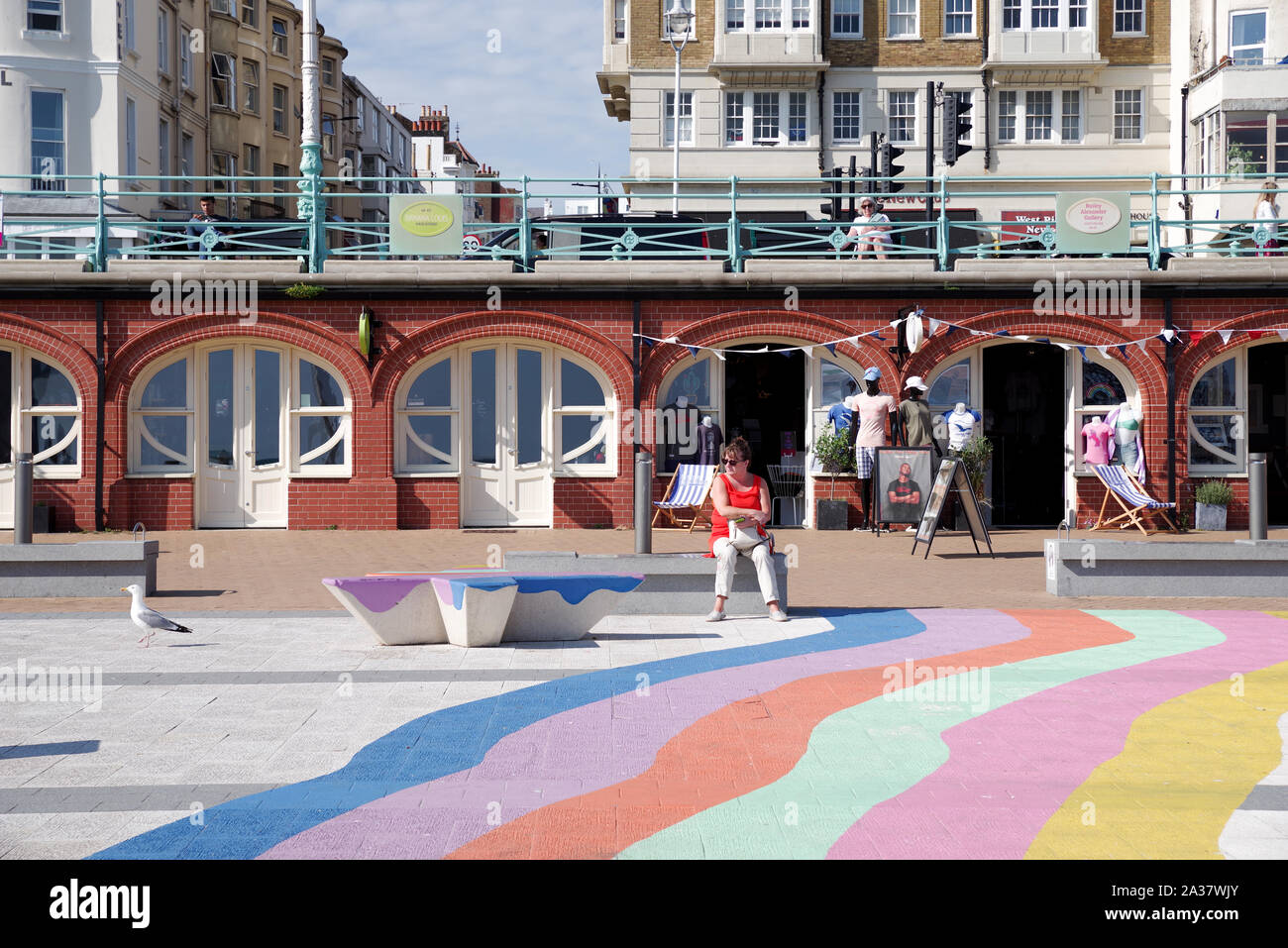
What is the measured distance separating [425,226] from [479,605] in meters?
11.0

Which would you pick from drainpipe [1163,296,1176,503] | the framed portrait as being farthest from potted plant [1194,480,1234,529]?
the framed portrait

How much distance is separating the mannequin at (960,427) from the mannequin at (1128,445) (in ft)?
7.06

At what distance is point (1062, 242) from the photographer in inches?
764

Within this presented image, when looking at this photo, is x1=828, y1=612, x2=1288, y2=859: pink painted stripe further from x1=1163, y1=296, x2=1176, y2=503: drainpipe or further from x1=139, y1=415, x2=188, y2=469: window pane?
x1=139, y1=415, x2=188, y2=469: window pane

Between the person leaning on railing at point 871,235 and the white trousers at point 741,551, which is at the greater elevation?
the person leaning on railing at point 871,235

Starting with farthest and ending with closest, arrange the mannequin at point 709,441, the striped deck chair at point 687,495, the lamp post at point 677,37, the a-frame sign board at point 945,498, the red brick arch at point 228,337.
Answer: the lamp post at point 677,37 → the mannequin at point 709,441 → the red brick arch at point 228,337 → the striped deck chair at point 687,495 → the a-frame sign board at point 945,498

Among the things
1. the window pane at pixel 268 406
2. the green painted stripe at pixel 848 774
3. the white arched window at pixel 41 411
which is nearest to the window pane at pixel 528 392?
the window pane at pixel 268 406

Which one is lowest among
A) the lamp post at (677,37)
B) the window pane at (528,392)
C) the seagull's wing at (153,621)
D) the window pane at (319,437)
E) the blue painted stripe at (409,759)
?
the blue painted stripe at (409,759)

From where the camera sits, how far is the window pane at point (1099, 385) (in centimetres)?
1952

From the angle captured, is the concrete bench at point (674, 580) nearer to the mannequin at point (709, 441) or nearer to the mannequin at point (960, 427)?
the mannequin at point (960, 427)

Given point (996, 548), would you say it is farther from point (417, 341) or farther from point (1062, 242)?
point (417, 341)

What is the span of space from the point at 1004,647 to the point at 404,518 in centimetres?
1151
